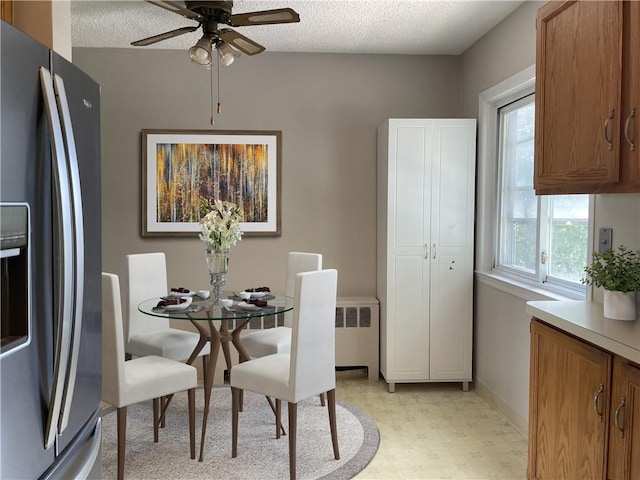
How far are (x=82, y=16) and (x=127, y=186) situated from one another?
1330mm

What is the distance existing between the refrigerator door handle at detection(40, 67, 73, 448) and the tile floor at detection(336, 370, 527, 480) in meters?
2.00

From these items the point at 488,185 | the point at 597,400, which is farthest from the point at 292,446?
the point at 488,185

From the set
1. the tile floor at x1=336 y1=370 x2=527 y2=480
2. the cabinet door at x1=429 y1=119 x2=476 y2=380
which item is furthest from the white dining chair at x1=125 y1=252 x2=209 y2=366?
the cabinet door at x1=429 y1=119 x2=476 y2=380

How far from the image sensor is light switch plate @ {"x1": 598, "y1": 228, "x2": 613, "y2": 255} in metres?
2.39

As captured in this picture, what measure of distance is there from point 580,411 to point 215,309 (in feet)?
6.47

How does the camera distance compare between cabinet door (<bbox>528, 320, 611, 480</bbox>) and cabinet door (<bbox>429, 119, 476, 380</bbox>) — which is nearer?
cabinet door (<bbox>528, 320, 611, 480</bbox>)

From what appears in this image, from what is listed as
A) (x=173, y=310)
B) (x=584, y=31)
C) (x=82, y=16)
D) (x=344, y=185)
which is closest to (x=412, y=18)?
(x=344, y=185)

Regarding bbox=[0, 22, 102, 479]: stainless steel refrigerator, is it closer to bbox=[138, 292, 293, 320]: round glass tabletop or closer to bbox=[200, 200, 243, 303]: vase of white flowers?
bbox=[138, 292, 293, 320]: round glass tabletop

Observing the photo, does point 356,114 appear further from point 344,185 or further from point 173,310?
point 173,310

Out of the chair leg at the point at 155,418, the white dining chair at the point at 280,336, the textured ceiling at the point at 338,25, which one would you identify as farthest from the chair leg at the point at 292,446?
the textured ceiling at the point at 338,25

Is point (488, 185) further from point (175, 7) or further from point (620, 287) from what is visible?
point (175, 7)

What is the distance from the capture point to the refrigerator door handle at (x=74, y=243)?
46.7 inches

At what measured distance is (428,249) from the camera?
402cm

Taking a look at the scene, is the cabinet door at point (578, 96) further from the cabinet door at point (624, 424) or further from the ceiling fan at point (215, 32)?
the ceiling fan at point (215, 32)
